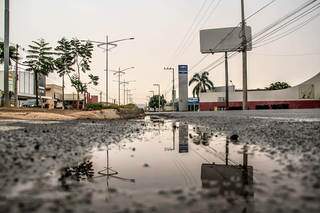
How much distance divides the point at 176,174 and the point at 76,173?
1174 mm

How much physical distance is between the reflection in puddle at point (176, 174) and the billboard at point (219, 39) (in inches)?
2743

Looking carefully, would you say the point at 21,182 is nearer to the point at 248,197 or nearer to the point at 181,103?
the point at 248,197

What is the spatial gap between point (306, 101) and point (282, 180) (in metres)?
76.1

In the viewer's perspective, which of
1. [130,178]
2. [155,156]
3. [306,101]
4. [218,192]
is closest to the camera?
[218,192]

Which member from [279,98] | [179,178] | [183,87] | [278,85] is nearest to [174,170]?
[179,178]

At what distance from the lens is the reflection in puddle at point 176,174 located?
3.17 meters

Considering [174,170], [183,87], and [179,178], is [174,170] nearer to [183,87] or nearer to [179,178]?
[179,178]

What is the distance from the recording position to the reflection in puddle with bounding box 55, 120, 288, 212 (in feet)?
10.4

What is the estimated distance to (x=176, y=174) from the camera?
4.29m

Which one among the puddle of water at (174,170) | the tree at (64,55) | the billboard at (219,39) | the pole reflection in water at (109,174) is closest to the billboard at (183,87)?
the billboard at (219,39)

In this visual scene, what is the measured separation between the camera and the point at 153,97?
580ft

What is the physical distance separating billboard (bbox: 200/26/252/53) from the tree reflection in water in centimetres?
7101

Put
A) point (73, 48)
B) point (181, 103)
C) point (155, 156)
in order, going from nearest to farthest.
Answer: point (155, 156)
point (73, 48)
point (181, 103)

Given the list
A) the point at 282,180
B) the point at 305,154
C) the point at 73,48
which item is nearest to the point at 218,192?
the point at 282,180
